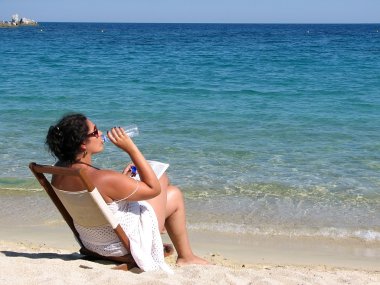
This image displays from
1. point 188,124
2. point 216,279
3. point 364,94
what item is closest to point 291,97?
point 364,94

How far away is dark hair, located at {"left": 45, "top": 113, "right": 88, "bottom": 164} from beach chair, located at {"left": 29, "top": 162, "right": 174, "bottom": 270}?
0.15 meters

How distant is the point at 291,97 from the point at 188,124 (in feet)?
15.9

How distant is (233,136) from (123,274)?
256 inches

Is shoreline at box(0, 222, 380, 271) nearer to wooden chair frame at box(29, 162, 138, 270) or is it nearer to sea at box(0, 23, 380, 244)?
sea at box(0, 23, 380, 244)

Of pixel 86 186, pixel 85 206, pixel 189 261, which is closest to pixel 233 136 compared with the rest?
pixel 189 261

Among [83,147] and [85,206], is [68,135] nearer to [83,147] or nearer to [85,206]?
[83,147]

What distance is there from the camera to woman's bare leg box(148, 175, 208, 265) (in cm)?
430

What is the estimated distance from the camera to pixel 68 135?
383cm

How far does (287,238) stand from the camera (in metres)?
5.80

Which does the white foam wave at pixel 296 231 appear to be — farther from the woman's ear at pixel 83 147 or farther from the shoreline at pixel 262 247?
the woman's ear at pixel 83 147

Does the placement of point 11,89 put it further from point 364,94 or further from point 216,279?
point 216,279

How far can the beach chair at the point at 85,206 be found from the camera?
374 cm

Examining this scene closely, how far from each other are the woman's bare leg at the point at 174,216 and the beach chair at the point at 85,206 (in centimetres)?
38
